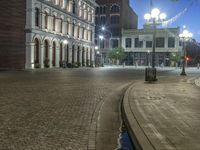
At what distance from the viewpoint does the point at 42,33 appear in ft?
184

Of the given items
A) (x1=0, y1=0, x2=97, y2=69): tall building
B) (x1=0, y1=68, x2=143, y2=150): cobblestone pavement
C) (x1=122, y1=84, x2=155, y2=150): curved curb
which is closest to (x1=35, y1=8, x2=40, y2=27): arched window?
(x1=0, y1=0, x2=97, y2=69): tall building

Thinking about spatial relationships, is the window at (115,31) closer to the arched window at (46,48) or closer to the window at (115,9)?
the window at (115,9)

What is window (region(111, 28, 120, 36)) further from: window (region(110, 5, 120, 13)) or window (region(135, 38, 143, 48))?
window (region(135, 38, 143, 48))

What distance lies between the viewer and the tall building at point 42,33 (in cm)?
4869

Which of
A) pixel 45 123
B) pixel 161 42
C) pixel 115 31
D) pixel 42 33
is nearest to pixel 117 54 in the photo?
pixel 115 31

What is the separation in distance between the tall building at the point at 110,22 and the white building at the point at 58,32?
1072 inches

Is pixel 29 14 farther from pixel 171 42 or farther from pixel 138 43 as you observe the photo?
pixel 171 42

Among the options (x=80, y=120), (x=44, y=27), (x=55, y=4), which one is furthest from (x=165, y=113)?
(x=55, y=4)

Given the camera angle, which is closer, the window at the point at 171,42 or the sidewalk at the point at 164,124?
the sidewalk at the point at 164,124

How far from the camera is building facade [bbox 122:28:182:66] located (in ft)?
346

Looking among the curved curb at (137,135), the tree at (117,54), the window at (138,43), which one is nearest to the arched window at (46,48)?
the tree at (117,54)

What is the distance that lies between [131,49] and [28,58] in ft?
197

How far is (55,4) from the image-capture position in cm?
6119

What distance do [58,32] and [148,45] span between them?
48838 mm
